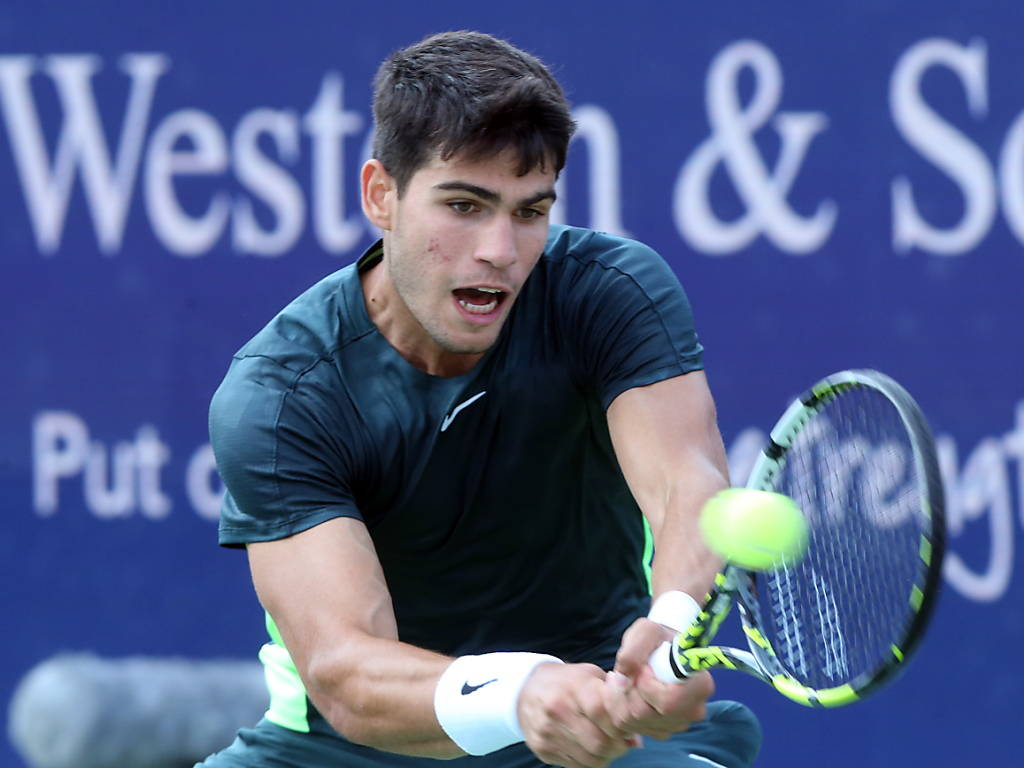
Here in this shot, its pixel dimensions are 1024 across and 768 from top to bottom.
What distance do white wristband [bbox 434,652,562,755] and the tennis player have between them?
2.7 inches

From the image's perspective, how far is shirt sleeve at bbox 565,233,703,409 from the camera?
9.96 feet

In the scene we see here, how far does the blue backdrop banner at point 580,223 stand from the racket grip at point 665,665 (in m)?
2.40

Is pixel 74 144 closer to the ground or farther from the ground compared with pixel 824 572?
farther from the ground

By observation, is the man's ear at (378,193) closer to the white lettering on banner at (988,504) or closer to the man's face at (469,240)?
the man's face at (469,240)

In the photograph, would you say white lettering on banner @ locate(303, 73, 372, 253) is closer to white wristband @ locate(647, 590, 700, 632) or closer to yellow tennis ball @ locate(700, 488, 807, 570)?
white wristband @ locate(647, 590, 700, 632)

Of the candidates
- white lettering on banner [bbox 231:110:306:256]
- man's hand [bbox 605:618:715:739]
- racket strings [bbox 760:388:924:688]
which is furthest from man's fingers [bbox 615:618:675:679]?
white lettering on banner [bbox 231:110:306:256]

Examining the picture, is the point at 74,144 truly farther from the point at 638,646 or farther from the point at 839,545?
the point at 638,646

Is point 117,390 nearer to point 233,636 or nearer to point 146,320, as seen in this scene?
point 146,320

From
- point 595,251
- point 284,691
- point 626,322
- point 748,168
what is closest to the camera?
point 626,322

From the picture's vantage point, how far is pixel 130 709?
4.78m

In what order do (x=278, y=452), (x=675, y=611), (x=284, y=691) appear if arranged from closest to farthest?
(x=675, y=611) → (x=278, y=452) → (x=284, y=691)

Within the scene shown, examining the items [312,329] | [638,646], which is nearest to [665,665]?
[638,646]

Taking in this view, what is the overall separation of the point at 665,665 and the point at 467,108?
1003mm

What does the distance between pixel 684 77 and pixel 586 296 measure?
6.43 feet
